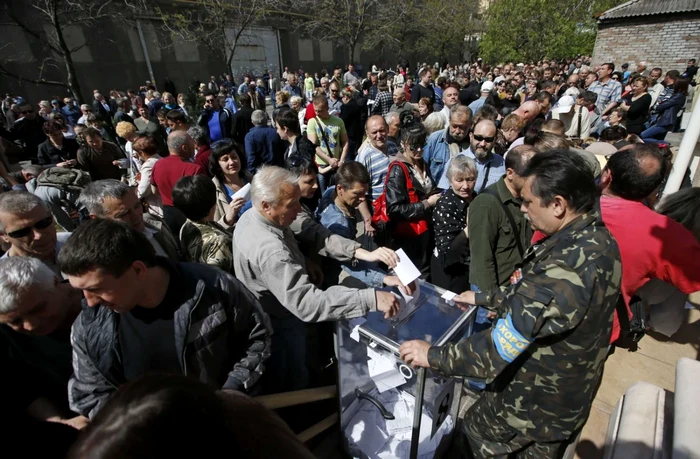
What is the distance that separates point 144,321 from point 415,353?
1.35m

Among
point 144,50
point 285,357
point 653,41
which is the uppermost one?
point 144,50

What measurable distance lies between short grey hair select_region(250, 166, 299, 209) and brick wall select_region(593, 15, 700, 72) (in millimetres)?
25432

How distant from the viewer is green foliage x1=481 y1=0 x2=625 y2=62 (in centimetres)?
2256

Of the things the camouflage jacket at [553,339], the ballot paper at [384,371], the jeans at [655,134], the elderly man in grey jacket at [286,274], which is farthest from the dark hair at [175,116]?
the jeans at [655,134]

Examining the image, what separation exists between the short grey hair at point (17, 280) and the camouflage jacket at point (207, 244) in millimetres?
943

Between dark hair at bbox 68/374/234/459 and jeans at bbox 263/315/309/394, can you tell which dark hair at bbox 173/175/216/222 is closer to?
jeans at bbox 263/315/309/394

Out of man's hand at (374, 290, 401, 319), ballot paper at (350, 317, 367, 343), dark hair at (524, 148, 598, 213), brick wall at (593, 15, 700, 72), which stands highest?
brick wall at (593, 15, 700, 72)

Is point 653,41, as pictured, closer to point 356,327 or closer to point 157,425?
point 356,327

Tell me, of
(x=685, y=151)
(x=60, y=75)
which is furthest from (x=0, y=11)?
(x=685, y=151)

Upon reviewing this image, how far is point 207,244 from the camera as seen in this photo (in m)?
2.64

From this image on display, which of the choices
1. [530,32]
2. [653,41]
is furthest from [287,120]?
[530,32]

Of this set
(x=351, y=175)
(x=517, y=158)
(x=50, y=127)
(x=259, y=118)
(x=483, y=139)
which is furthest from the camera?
(x=50, y=127)

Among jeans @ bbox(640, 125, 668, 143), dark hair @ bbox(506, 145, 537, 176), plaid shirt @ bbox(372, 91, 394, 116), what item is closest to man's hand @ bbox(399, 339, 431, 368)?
dark hair @ bbox(506, 145, 537, 176)

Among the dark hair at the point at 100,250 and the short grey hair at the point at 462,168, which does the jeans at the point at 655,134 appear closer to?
the short grey hair at the point at 462,168
